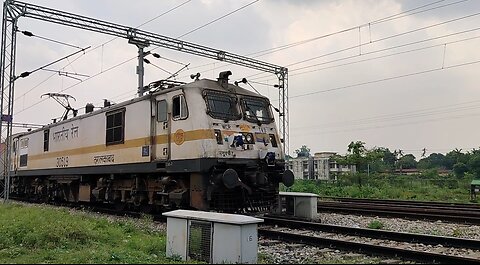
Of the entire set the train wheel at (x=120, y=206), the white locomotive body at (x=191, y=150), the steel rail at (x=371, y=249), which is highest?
the white locomotive body at (x=191, y=150)

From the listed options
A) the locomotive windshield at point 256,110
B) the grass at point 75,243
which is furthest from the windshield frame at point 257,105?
the grass at point 75,243

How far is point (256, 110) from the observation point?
1302 cm

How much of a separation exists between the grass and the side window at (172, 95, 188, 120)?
3.02 meters

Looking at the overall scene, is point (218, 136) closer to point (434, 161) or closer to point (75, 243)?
point (75, 243)

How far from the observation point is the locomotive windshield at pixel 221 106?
1177 centimetres

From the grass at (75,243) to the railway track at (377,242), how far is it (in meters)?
2.93

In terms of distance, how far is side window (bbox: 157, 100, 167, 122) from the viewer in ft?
41.2

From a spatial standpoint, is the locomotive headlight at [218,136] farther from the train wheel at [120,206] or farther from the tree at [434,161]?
the tree at [434,161]

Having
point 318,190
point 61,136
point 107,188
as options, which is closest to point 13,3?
point 61,136

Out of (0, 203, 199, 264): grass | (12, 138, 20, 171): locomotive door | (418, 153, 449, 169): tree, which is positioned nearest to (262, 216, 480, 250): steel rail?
(0, 203, 199, 264): grass

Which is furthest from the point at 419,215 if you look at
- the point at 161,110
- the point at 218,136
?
the point at 161,110

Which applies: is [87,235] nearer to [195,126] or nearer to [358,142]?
[195,126]

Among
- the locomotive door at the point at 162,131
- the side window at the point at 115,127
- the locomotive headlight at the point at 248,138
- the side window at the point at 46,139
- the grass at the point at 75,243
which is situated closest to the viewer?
the grass at the point at 75,243

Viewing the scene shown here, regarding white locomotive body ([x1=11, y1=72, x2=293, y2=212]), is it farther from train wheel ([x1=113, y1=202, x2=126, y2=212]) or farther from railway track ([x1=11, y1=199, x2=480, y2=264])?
railway track ([x1=11, y1=199, x2=480, y2=264])
